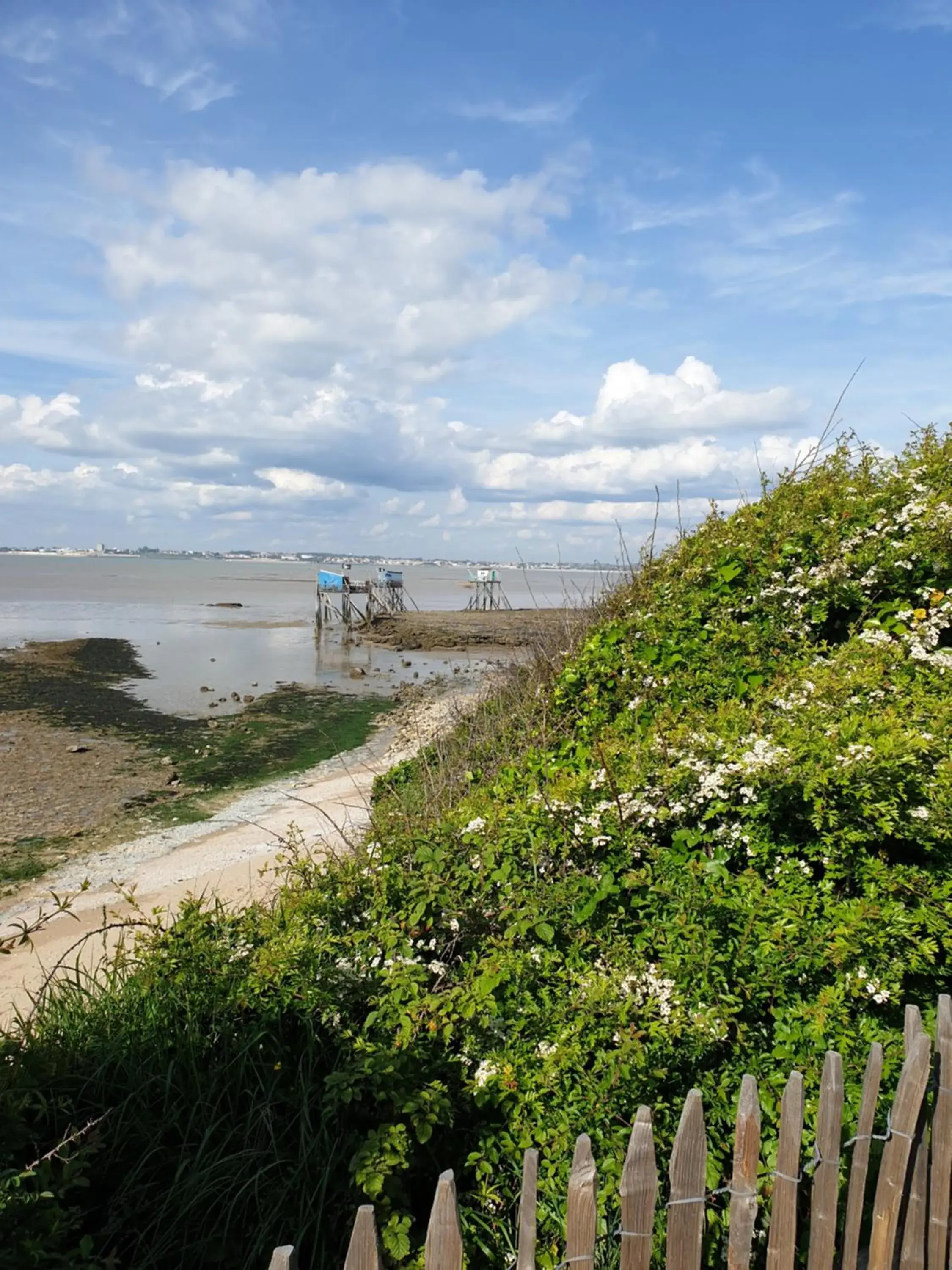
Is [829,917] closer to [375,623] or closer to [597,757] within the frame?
[597,757]

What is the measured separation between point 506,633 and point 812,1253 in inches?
1480

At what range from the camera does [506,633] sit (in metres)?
39.8

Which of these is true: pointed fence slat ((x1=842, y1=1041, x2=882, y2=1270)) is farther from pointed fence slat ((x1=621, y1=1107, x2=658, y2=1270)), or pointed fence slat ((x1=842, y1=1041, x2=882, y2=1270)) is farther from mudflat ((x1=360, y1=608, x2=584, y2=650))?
mudflat ((x1=360, y1=608, x2=584, y2=650))

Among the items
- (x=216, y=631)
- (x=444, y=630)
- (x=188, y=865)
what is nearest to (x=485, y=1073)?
(x=188, y=865)

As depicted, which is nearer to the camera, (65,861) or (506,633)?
(65,861)

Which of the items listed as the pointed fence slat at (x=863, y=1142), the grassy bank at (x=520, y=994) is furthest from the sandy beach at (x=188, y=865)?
the pointed fence slat at (x=863, y=1142)

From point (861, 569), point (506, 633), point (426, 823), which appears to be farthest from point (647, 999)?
point (506, 633)

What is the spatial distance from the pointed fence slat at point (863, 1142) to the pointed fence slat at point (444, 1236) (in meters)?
1.19

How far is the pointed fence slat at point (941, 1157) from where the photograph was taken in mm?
2434

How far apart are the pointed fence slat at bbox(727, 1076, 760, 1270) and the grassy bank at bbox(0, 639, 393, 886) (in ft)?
33.1

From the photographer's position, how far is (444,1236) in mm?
1766

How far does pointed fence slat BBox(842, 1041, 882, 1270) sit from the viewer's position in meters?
2.23

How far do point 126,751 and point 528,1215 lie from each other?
1617 centimetres

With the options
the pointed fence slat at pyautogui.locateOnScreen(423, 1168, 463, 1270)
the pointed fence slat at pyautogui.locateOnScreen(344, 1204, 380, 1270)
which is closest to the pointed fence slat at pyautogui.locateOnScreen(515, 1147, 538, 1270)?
the pointed fence slat at pyautogui.locateOnScreen(423, 1168, 463, 1270)
